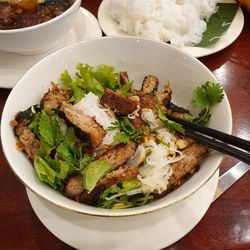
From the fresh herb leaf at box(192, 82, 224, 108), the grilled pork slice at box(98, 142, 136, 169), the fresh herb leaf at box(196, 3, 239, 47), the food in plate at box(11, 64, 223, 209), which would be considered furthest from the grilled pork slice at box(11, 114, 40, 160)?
the fresh herb leaf at box(196, 3, 239, 47)

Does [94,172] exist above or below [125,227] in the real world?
above

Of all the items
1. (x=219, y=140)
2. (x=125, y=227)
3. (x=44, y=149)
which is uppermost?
(x=219, y=140)

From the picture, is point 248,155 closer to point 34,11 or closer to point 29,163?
point 29,163

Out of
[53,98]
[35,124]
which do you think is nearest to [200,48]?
[53,98]

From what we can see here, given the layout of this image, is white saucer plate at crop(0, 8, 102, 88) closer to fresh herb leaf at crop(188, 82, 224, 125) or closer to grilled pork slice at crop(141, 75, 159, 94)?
grilled pork slice at crop(141, 75, 159, 94)

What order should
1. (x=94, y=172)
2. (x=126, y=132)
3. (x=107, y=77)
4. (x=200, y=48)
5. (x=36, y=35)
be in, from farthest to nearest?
(x=200, y=48) → (x=36, y=35) → (x=107, y=77) → (x=126, y=132) → (x=94, y=172)

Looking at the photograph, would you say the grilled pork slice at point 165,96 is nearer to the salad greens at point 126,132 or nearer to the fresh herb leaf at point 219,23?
the salad greens at point 126,132

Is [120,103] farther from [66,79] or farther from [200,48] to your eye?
[200,48]
